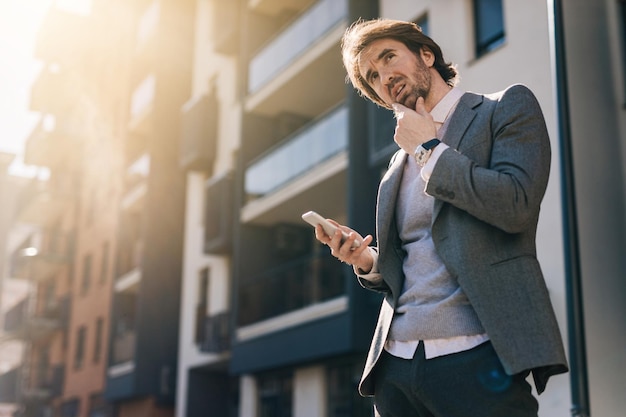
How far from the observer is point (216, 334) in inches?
863

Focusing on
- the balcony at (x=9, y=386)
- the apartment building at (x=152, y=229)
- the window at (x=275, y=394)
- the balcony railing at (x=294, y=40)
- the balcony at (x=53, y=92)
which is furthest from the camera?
the balcony at (x=9, y=386)

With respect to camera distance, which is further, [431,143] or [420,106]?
[420,106]

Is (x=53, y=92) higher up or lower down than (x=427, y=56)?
higher up

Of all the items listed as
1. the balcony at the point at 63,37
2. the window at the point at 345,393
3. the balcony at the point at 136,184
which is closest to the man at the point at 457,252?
the window at the point at 345,393

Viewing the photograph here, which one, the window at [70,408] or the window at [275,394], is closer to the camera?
the window at [275,394]

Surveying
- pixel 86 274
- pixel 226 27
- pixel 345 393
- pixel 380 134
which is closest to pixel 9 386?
pixel 86 274

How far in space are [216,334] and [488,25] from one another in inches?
458

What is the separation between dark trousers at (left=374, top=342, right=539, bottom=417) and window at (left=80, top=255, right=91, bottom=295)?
109 feet

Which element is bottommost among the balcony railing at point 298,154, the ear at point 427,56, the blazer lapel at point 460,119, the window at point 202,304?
the blazer lapel at point 460,119

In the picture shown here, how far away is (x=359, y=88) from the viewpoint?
291 cm

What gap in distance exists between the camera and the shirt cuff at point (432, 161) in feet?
7.58

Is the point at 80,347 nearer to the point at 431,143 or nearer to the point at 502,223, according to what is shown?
the point at 431,143

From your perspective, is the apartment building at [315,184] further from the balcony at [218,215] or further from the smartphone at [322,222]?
the smartphone at [322,222]

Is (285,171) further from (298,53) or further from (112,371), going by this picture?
(112,371)
